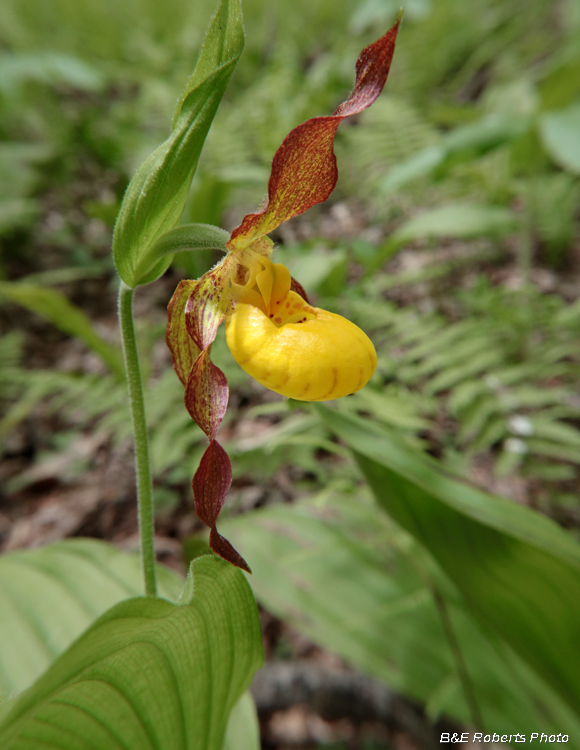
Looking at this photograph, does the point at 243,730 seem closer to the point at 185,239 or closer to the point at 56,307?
the point at 185,239

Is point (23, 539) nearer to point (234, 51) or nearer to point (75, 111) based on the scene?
point (234, 51)

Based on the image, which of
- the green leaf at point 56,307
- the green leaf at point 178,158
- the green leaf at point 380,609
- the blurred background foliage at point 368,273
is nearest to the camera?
the green leaf at point 178,158

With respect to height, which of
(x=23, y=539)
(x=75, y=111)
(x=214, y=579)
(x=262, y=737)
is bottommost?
(x=262, y=737)

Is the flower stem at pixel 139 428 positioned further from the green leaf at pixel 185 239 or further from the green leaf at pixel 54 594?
the green leaf at pixel 54 594

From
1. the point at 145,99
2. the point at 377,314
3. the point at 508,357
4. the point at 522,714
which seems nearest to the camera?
the point at 522,714

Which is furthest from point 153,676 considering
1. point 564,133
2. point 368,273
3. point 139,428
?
point 564,133

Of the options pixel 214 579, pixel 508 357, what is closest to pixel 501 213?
pixel 508 357

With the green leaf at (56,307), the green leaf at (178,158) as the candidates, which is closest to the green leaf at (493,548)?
the green leaf at (178,158)
